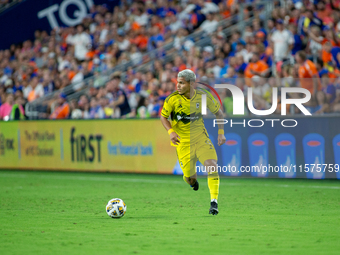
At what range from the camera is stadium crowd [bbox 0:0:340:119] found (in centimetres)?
1395

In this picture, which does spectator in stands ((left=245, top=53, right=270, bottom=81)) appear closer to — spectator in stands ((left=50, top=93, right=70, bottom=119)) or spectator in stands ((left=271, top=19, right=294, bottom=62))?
spectator in stands ((left=271, top=19, right=294, bottom=62))

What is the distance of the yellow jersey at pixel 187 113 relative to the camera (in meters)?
8.65

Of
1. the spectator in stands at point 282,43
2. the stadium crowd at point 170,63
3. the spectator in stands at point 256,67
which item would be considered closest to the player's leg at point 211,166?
the stadium crowd at point 170,63

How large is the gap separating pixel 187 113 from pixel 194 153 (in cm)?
64

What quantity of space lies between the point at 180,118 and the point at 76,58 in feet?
49.0

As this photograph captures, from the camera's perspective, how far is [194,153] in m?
8.76

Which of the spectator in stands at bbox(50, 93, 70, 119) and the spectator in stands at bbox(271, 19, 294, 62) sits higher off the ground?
the spectator in stands at bbox(271, 19, 294, 62)

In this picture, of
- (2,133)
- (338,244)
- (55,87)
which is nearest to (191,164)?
(338,244)

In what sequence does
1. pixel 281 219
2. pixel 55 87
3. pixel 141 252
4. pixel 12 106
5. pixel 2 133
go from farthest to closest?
pixel 55 87 < pixel 12 106 < pixel 2 133 < pixel 281 219 < pixel 141 252

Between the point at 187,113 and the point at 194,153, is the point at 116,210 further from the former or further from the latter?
the point at 187,113

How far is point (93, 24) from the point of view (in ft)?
80.2

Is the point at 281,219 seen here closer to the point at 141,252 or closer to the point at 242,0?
the point at 141,252

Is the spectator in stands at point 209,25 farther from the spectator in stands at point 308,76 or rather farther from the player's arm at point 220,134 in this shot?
the player's arm at point 220,134

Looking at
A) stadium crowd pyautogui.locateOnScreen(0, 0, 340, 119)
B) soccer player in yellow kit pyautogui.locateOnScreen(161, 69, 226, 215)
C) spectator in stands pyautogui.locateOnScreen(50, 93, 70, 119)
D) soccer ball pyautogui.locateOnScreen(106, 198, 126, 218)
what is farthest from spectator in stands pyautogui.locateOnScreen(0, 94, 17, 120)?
soccer ball pyautogui.locateOnScreen(106, 198, 126, 218)
